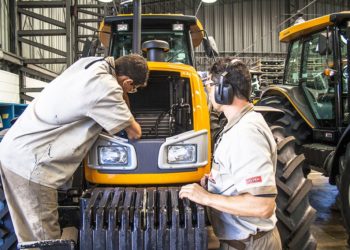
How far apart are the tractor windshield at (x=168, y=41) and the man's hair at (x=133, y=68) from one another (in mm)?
2025

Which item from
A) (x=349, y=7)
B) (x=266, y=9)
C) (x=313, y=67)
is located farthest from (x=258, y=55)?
(x=313, y=67)

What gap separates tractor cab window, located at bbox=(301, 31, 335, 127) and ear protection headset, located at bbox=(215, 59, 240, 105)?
3.60 m

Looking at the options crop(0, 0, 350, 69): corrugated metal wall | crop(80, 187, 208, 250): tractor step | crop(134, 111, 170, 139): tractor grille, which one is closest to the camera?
crop(80, 187, 208, 250): tractor step

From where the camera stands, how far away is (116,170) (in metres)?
2.98

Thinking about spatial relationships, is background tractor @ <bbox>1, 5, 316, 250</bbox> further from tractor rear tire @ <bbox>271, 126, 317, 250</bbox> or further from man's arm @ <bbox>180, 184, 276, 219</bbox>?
man's arm @ <bbox>180, 184, 276, 219</bbox>

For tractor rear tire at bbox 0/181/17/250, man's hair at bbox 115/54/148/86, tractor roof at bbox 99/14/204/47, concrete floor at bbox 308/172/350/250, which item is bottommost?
concrete floor at bbox 308/172/350/250

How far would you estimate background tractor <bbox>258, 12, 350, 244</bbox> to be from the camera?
200 inches

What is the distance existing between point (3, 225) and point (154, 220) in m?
1.25

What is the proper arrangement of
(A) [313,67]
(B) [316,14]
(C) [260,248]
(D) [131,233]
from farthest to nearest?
(B) [316,14]
(A) [313,67]
(D) [131,233]
(C) [260,248]

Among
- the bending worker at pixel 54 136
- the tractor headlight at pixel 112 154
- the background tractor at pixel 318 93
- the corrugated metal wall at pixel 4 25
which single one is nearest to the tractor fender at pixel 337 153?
the background tractor at pixel 318 93

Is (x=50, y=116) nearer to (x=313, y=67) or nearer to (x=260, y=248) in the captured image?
(x=260, y=248)

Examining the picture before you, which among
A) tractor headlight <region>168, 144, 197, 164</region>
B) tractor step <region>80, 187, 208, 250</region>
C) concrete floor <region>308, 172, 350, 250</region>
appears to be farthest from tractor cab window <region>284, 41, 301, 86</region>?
tractor step <region>80, 187, 208, 250</region>

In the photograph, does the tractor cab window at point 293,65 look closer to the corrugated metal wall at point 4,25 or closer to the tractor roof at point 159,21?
the tractor roof at point 159,21

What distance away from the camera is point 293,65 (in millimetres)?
6418
